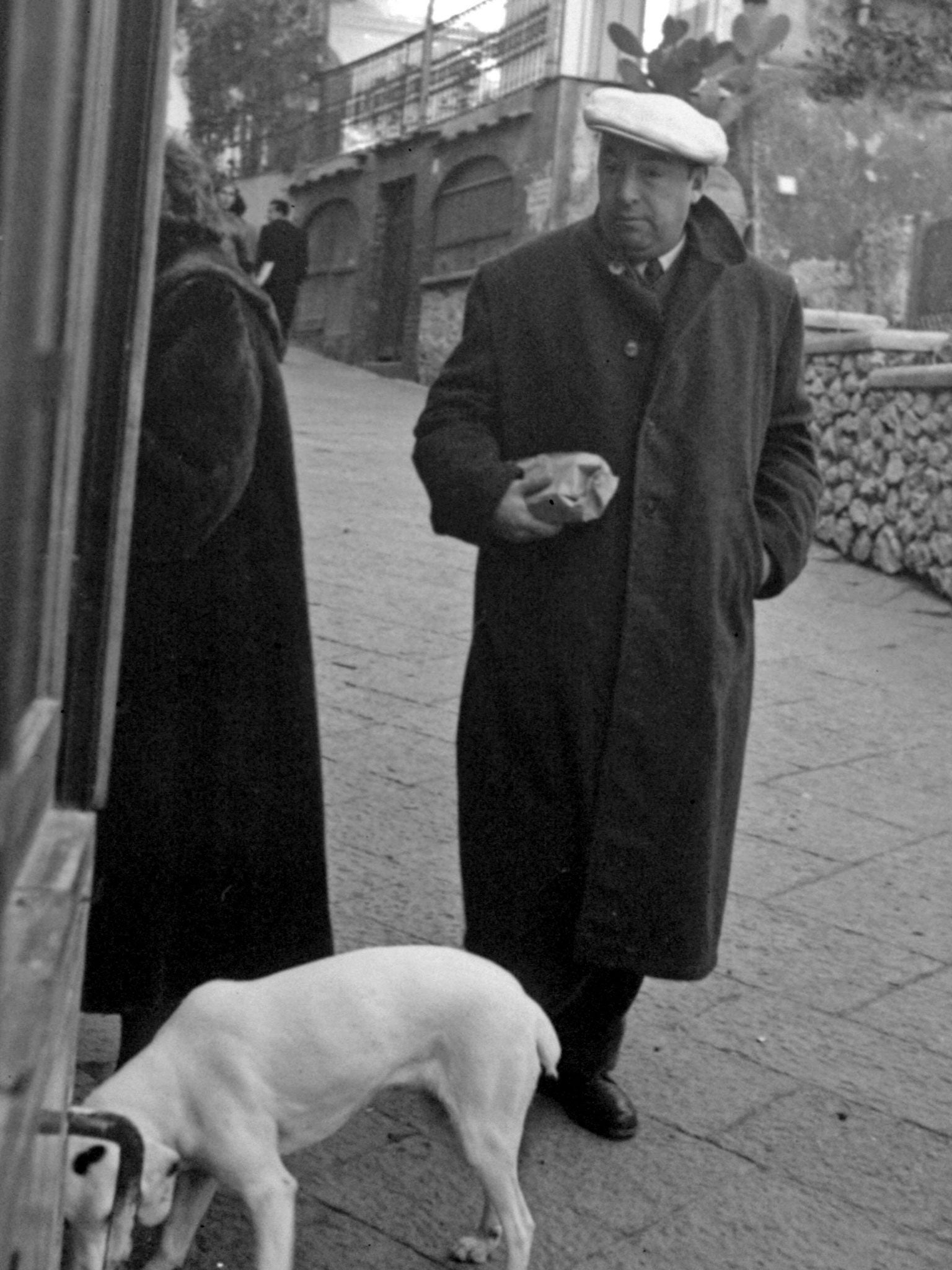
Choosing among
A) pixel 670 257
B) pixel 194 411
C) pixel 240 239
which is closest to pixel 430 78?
pixel 670 257

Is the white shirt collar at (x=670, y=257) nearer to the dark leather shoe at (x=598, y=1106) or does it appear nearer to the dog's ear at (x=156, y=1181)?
the dark leather shoe at (x=598, y=1106)

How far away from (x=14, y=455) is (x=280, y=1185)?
175 centimetres

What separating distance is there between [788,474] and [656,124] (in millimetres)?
695

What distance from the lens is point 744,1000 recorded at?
4.43 m

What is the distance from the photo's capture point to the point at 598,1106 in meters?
3.61

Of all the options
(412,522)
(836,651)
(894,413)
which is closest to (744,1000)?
(836,651)

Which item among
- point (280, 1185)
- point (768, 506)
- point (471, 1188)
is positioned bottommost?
point (471, 1188)

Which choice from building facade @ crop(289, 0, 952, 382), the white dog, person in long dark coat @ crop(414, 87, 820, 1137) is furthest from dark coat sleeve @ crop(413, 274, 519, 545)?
building facade @ crop(289, 0, 952, 382)

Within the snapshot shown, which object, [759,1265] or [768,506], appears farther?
[768,506]

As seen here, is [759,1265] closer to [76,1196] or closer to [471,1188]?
[471,1188]

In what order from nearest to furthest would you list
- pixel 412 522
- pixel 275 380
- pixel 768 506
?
pixel 275 380 < pixel 768 506 < pixel 412 522

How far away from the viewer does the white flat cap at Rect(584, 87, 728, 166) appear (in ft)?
10.8

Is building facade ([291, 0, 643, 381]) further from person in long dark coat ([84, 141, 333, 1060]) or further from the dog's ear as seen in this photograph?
the dog's ear

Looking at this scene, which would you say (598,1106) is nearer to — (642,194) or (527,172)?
(642,194)
